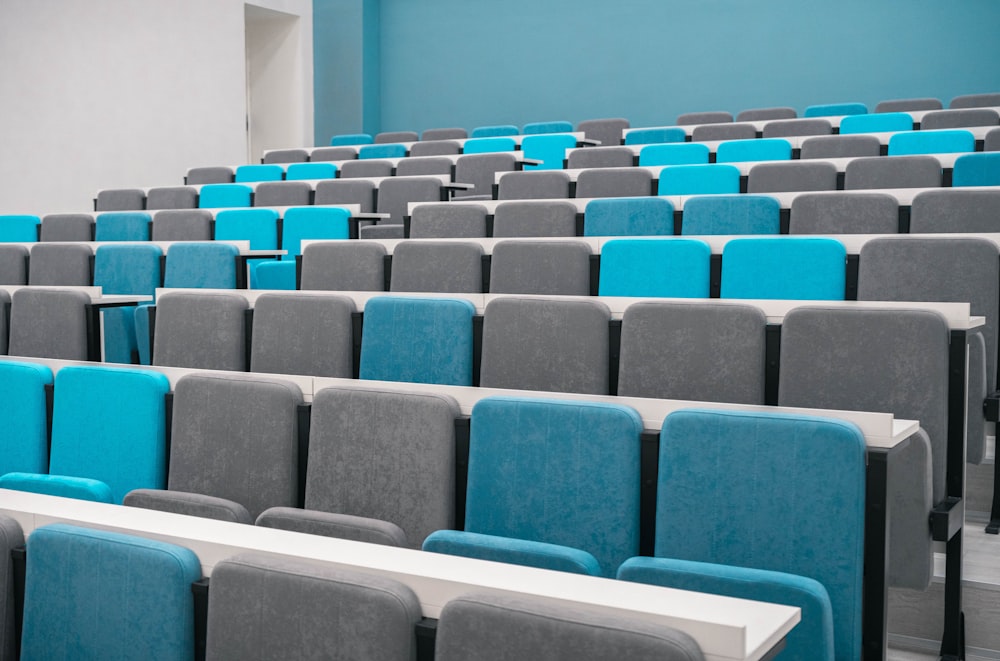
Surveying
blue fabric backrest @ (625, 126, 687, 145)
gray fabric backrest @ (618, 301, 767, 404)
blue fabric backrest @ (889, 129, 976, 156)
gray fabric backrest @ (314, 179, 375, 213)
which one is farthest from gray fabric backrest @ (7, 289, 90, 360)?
blue fabric backrest @ (625, 126, 687, 145)

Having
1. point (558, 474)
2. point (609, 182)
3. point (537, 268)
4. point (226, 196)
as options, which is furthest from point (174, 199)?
point (558, 474)

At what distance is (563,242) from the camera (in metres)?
1.00

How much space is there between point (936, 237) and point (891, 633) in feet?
1.14

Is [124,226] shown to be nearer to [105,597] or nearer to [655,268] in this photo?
[655,268]

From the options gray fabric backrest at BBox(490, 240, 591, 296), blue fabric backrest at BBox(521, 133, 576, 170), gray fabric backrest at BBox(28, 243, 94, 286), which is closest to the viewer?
gray fabric backrest at BBox(490, 240, 591, 296)

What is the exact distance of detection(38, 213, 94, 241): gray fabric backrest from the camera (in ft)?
5.43

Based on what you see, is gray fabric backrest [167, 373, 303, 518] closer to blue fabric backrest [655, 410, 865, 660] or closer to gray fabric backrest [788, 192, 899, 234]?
blue fabric backrest [655, 410, 865, 660]

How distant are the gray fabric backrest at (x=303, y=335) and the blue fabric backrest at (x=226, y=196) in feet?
3.16

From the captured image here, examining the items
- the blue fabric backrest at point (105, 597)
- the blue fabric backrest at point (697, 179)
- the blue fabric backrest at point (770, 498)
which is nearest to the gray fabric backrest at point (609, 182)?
the blue fabric backrest at point (697, 179)

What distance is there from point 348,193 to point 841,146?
783 mm

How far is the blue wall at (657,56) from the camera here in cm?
261

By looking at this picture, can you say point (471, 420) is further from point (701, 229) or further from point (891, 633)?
point (701, 229)

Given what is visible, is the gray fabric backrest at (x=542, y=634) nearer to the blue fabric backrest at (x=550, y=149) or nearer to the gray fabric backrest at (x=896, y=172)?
the gray fabric backrest at (x=896, y=172)

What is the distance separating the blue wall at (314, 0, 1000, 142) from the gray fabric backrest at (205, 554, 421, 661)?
8.54ft
